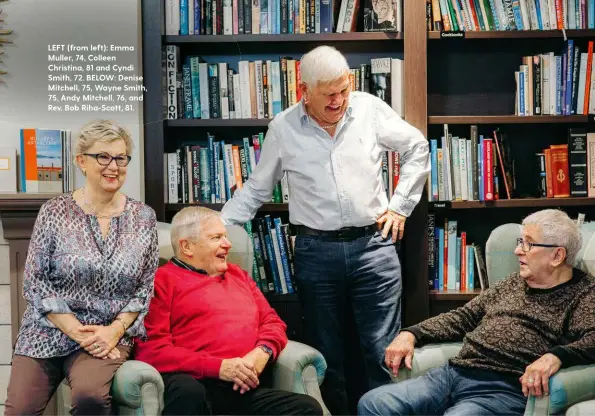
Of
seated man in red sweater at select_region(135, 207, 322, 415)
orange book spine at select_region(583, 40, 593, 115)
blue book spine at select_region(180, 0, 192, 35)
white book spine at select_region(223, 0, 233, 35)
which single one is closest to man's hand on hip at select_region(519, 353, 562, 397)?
seated man in red sweater at select_region(135, 207, 322, 415)

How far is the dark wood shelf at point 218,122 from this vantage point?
3635mm

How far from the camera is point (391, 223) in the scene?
3207 mm

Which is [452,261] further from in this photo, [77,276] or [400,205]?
[77,276]

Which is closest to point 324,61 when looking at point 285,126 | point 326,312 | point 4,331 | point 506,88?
point 285,126

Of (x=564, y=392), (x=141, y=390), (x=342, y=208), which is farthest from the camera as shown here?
(x=342, y=208)

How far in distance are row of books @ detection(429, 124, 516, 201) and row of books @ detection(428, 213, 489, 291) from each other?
14cm

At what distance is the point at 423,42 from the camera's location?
3559 mm

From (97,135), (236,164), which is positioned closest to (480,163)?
(236,164)

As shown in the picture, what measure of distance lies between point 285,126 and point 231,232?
0.45 meters

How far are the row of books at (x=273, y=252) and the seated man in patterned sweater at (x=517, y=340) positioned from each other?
95 centimetres

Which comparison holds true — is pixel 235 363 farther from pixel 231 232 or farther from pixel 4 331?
pixel 4 331

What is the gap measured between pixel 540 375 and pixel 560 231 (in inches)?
19.7

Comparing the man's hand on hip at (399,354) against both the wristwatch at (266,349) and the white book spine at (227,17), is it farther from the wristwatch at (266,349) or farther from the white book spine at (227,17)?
the white book spine at (227,17)

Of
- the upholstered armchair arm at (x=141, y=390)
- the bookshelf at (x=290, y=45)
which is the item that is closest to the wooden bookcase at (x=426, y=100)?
the bookshelf at (x=290, y=45)
